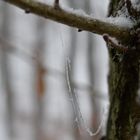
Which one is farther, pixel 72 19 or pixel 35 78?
pixel 35 78

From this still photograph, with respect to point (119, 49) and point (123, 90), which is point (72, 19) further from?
point (123, 90)

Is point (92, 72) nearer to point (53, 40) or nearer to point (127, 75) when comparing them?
point (53, 40)

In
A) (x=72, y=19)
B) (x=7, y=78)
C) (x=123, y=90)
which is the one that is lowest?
(x=7, y=78)

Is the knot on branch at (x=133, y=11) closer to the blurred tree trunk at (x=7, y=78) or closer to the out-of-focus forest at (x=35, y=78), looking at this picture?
the out-of-focus forest at (x=35, y=78)

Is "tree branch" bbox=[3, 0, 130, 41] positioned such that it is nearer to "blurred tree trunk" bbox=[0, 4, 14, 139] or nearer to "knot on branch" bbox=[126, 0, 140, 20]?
"knot on branch" bbox=[126, 0, 140, 20]

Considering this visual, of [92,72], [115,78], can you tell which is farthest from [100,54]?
[115,78]

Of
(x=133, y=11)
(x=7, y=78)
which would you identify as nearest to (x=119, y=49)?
(x=133, y=11)

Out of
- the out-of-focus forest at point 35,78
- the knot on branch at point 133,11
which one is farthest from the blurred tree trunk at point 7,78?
the knot on branch at point 133,11
